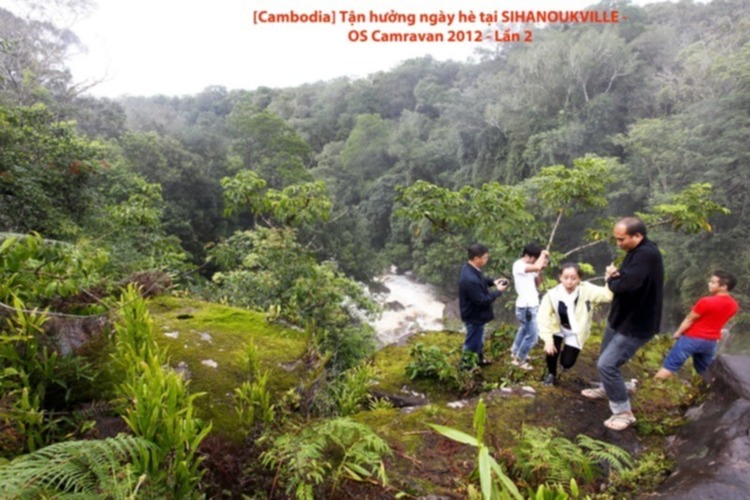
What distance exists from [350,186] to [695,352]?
114 ft

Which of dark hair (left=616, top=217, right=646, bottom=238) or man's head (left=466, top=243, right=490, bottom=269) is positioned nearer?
dark hair (left=616, top=217, right=646, bottom=238)

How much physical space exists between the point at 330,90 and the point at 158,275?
55.2m

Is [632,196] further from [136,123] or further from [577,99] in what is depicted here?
[136,123]

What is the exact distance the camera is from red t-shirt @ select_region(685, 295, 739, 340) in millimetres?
4008

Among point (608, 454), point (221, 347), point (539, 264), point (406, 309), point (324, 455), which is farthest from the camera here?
point (406, 309)

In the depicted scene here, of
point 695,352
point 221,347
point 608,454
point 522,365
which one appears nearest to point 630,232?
point 608,454

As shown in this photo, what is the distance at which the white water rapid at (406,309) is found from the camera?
23.0 metres

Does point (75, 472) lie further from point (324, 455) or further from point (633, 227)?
point (633, 227)

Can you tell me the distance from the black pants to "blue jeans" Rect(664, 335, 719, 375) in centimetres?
116

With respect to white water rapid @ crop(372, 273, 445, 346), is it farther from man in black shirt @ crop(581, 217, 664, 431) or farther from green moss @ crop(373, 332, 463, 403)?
man in black shirt @ crop(581, 217, 664, 431)

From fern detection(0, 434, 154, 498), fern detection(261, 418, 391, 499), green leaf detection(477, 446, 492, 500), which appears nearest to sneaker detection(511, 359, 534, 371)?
fern detection(261, 418, 391, 499)

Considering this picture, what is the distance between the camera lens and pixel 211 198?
20.6 metres

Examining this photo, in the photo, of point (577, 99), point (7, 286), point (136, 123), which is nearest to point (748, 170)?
point (577, 99)

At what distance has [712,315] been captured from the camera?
405cm
